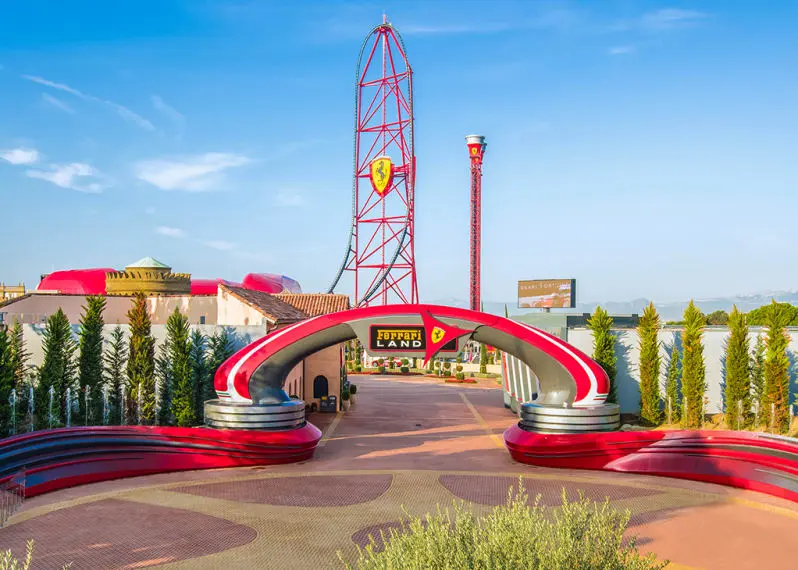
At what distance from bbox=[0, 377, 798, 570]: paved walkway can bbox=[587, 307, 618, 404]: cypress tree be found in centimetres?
654

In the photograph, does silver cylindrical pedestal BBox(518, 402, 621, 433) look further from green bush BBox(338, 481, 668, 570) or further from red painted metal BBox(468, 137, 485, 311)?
red painted metal BBox(468, 137, 485, 311)

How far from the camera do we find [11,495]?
1614cm

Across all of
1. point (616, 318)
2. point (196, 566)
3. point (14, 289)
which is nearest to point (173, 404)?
point (196, 566)

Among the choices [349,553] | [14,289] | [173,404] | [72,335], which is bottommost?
[349,553]

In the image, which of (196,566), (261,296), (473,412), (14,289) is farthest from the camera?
(14,289)

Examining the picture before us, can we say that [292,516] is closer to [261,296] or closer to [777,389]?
[777,389]

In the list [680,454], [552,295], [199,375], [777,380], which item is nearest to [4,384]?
[199,375]

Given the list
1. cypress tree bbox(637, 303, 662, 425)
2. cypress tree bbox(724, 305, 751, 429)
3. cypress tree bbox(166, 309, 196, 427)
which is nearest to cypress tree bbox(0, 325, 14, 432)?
cypress tree bbox(166, 309, 196, 427)

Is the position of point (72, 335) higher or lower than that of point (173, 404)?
higher

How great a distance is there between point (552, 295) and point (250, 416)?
23279 millimetres

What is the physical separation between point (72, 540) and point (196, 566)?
3122 millimetres

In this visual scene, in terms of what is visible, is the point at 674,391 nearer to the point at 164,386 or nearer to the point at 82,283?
the point at 164,386

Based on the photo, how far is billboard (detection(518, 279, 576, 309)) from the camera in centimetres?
4028

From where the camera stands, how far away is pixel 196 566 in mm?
12883
